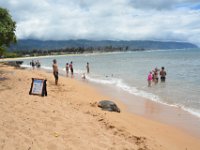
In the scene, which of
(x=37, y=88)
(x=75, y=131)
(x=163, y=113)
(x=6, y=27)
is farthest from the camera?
(x=6, y=27)

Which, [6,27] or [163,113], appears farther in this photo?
[6,27]

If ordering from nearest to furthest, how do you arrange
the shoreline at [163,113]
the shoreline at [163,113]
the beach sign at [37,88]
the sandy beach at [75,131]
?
the sandy beach at [75,131] < the shoreline at [163,113] < the shoreline at [163,113] < the beach sign at [37,88]

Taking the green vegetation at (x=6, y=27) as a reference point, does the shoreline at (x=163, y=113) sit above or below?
below

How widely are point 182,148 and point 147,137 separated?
3.00 feet

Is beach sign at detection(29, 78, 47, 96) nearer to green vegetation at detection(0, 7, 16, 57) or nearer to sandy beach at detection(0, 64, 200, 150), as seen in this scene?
sandy beach at detection(0, 64, 200, 150)

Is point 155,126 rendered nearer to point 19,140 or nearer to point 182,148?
point 182,148

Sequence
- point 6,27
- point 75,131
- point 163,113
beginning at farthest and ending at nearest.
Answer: point 6,27
point 163,113
point 75,131

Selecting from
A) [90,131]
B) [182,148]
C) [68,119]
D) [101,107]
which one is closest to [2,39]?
[101,107]

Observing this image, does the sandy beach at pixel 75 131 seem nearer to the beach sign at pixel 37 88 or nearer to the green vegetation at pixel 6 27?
the beach sign at pixel 37 88

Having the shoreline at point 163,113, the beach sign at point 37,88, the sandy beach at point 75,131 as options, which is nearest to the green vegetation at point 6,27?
the beach sign at point 37,88

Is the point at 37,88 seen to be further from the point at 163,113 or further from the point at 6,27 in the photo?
the point at 6,27

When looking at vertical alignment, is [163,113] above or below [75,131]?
below

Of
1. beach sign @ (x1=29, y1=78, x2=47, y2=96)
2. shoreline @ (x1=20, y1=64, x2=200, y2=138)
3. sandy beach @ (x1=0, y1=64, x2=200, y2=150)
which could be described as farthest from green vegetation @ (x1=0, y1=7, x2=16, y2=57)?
sandy beach @ (x1=0, y1=64, x2=200, y2=150)

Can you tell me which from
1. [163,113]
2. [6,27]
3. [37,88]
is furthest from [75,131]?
[6,27]
